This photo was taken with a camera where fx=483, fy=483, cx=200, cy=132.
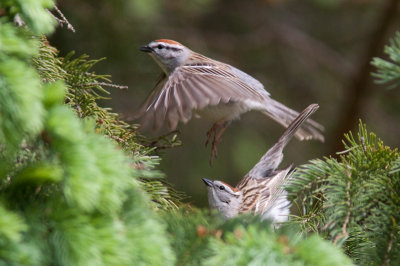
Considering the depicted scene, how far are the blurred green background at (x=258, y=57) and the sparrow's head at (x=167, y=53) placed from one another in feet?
2.31

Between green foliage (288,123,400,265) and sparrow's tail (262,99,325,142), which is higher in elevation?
green foliage (288,123,400,265)

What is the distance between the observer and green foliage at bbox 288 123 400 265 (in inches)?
55.1

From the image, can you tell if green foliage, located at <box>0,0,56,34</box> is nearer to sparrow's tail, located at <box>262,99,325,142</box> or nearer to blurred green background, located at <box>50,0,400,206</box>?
sparrow's tail, located at <box>262,99,325,142</box>

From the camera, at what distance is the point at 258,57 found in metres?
5.51

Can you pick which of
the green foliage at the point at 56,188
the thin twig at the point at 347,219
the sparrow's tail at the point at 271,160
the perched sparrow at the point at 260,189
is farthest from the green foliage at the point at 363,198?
the sparrow's tail at the point at 271,160

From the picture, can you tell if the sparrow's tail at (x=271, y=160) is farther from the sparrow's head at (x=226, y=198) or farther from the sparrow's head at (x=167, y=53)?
the sparrow's head at (x=167, y=53)

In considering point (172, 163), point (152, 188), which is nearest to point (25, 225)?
point (152, 188)

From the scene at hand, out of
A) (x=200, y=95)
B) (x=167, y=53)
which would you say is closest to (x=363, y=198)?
(x=200, y=95)

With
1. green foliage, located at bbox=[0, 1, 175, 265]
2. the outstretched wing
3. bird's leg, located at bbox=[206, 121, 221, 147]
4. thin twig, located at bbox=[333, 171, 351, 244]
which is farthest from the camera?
bird's leg, located at bbox=[206, 121, 221, 147]

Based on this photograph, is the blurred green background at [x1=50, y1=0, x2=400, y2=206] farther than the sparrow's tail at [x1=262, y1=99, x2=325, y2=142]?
Yes

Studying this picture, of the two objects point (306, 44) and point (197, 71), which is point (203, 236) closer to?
point (197, 71)

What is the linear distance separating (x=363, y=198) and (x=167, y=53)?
83.8 inches

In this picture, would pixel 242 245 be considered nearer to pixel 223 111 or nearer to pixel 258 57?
pixel 223 111

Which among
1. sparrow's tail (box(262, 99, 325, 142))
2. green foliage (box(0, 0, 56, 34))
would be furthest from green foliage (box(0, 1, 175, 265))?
sparrow's tail (box(262, 99, 325, 142))
